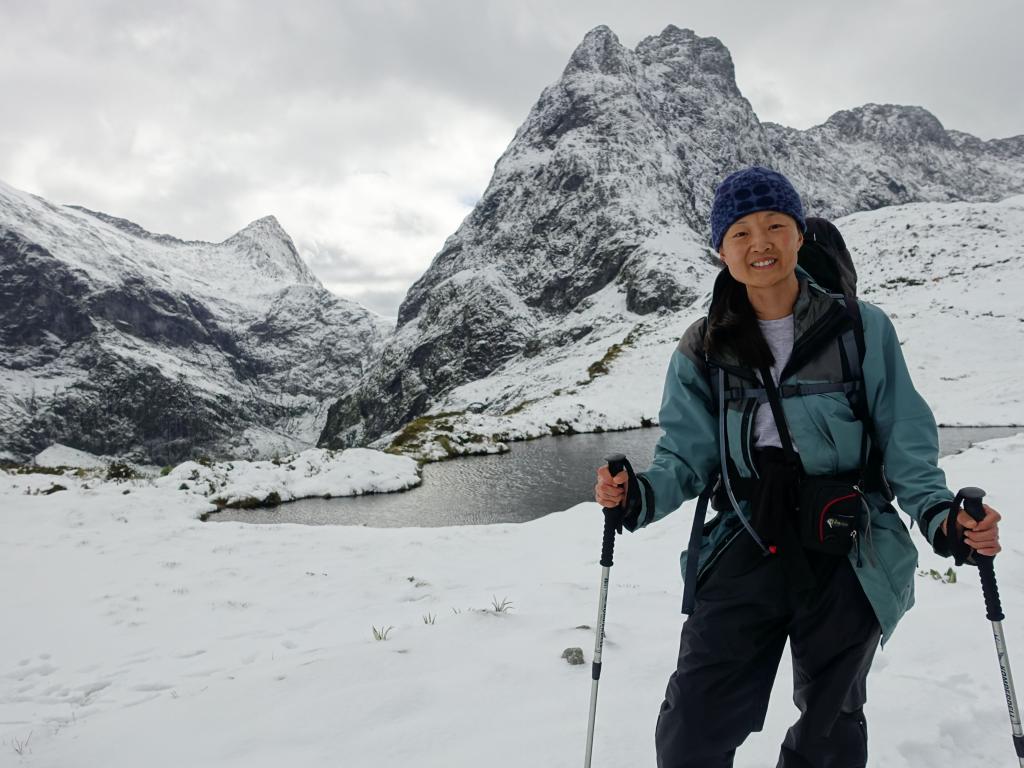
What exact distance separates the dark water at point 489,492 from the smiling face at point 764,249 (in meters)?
14.1

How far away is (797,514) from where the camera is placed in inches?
93.0

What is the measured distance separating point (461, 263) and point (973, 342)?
110294 mm

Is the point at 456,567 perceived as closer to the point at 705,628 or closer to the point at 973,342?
the point at 705,628

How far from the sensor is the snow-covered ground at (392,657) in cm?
331

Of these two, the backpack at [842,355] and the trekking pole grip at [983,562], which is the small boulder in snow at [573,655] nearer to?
the backpack at [842,355]

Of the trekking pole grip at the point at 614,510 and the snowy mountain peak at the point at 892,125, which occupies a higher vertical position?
the snowy mountain peak at the point at 892,125

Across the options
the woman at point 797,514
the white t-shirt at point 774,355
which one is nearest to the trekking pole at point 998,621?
the woman at point 797,514

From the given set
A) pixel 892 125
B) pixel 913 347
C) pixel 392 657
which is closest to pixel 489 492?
pixel 392 657

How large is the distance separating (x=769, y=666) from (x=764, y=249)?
1.95 m

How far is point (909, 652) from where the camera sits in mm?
4195

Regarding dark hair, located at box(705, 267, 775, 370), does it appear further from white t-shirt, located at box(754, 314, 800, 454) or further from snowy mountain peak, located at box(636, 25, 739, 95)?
snowy mountain peak, located at box(636, 25, 739, 95)

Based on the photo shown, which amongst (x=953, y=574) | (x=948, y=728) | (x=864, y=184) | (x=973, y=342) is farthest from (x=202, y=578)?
(x=864, y=184)

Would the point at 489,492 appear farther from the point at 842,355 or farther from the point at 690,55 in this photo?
the point at 690,55

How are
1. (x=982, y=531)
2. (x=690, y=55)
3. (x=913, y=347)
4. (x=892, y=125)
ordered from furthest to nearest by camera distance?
1. (x=892, y=125)
2. (x=690, y=55)
3. (x=913, y=347)
4. (x=982, y=531)
